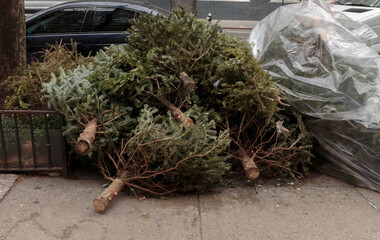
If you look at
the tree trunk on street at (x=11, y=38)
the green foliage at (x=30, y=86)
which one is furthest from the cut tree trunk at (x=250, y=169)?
the tree trunk on street at (x=11, y=38)

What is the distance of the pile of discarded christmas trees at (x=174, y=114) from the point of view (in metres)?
3.63

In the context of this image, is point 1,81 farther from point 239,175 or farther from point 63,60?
point 239,175

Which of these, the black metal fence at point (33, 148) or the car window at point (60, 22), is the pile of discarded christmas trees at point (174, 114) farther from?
the car window at point (60, 22)

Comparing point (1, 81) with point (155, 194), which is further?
point (1, 81)

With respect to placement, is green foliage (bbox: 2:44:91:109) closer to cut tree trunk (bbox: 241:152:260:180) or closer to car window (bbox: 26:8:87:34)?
A: cut tree trunk (bbox: 241:152:260:180)

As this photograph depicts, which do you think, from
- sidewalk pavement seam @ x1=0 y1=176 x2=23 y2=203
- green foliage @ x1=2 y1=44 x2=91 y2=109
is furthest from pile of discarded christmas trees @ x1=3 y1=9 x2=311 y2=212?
sidewalk pavement seam @ x1=0 y1=176 x2=23 y2=203

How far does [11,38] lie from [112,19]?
8.96 feet

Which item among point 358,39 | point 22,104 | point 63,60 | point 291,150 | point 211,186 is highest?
point 358,39

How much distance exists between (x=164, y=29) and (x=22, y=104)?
1.84 metres

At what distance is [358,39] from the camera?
4660mm

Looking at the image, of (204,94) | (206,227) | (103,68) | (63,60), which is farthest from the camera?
(63,60)

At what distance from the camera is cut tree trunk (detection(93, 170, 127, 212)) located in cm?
344

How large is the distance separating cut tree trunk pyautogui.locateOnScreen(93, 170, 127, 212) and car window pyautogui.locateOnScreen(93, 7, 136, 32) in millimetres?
4381

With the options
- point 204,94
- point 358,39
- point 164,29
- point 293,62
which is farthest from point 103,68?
point 358,39
